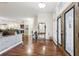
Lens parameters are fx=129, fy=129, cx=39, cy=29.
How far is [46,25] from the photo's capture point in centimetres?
1169

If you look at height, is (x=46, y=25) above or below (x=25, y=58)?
above

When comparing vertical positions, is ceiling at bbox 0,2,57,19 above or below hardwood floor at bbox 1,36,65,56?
above

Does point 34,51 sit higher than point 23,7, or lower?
lower

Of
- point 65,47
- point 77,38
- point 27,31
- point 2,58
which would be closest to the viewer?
point 2,58

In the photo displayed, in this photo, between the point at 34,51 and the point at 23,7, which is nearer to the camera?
the point at 34,51

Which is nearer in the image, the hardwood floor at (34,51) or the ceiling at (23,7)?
the hardwood floor at (34,51)

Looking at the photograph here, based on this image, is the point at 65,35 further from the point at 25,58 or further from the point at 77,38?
the point at 25,58

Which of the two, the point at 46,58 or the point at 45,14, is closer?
the point at 46,58

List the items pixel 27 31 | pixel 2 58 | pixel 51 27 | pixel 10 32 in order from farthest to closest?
→ pixel 27 31
pixel 51 27
pixel 10 32
pixel 2 58

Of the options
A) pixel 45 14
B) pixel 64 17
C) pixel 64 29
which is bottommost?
pixel 64 29

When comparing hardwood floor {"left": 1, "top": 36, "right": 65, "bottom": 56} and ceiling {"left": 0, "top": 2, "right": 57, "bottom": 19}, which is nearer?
hardwood floor {"left": 1, "top": 36, "right": 65, "bottom": 56}

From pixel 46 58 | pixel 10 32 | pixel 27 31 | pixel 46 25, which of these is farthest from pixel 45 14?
pixel 46 58

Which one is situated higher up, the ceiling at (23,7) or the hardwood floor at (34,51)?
the ceiling at (23,7)

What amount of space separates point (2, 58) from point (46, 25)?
32.7 feet
